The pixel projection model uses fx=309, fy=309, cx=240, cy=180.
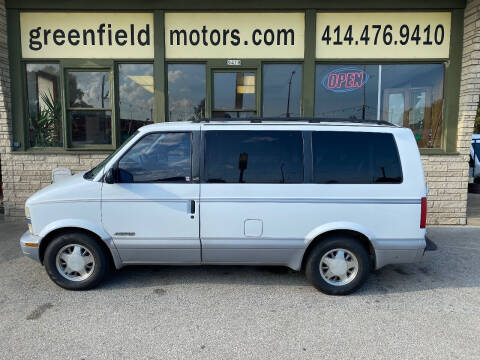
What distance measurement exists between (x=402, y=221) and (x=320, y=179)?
1.04 metres

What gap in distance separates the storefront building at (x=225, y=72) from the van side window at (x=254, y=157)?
3.21 metres

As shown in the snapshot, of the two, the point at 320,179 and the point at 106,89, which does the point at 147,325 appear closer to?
the point at 320,179

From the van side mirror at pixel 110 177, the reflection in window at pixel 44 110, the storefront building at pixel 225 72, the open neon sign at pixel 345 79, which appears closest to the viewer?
the van side mirror at pixel 110 177

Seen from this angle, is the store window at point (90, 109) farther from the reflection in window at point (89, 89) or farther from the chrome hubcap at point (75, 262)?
the chrome hubcap at point (75, 262)

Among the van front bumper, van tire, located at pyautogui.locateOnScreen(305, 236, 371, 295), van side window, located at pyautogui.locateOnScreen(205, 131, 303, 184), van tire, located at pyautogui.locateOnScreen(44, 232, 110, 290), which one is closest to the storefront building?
van side window, located at pyautogui.locateOnScreen(205, 131, 303, 184)

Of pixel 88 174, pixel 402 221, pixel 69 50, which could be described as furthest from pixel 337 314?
pixel 69 50

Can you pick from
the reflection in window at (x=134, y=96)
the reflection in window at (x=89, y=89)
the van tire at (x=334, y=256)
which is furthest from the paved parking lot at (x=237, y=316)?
the reflection in window at (x=89, y=89)

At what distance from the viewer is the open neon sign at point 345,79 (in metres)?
6.69

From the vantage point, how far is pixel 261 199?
351 centimetres

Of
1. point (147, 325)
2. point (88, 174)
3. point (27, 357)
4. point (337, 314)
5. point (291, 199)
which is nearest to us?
point (27, 357)

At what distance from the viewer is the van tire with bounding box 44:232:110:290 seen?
3598 millimetres

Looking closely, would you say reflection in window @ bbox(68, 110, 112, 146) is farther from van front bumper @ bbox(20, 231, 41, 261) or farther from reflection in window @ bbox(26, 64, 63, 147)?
van front bumper @ bbox(20, 231, 41, 261)

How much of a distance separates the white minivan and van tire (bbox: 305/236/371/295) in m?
0.01

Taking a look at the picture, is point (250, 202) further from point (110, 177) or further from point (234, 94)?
point (234, 94)
